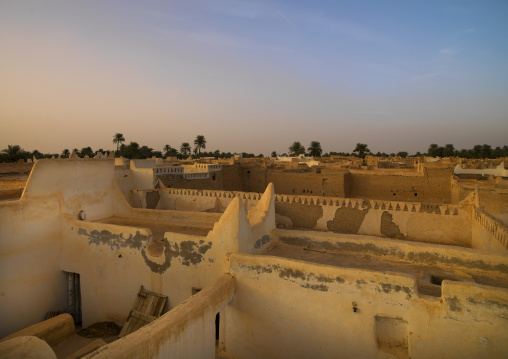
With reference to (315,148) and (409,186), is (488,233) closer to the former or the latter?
(409,186)

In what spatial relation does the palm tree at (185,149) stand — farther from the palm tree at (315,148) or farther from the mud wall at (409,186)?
the mud wall at (409,186)

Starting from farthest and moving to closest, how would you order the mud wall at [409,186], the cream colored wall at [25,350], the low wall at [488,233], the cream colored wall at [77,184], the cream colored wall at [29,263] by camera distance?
1. the mud wall at [409,186]
2. the cream colored wall at [77,184]
3. the cream colored wall at [29,263]
4. the low wall at [488,233]
5. the cream colored wall at [25,350]

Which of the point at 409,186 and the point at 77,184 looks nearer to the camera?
the point at 77,184

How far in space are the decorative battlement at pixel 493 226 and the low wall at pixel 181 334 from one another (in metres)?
6.39

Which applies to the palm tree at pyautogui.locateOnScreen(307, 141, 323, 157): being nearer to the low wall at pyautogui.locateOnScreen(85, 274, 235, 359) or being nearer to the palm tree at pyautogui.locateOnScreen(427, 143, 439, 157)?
the palm tree at pyautogui.locateOnScreen(427, 143, 439, 157)

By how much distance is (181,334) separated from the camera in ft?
16.8

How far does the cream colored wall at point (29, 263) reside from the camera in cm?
905

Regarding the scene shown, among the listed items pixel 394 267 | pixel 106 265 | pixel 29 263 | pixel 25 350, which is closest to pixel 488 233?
pixel 394 267

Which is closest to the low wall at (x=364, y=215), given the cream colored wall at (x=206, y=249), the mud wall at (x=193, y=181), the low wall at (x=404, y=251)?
the mud wall at (x=193, y=181)

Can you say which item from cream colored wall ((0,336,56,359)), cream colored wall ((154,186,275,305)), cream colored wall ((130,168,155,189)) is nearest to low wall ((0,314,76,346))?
cream colored wall ((154,186,275,305))

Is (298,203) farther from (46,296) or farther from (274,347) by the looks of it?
(46,296)

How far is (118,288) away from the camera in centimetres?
923

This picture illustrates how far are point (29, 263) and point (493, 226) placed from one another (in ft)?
41.4

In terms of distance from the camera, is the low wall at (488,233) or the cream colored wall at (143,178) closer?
the low wall at (488,233)
